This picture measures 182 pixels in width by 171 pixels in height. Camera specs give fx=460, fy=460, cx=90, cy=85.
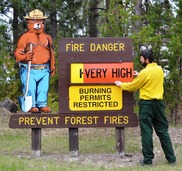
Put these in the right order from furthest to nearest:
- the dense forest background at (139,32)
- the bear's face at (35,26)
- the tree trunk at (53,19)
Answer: the tree trunk at (53,19), the dense forest background at (139,32), the bear's face at (35,26)

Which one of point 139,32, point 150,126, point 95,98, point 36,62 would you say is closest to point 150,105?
point 150,126

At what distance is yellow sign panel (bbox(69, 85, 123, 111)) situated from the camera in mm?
8531

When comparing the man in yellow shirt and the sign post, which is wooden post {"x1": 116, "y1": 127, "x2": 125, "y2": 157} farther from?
the man in yellow shirt

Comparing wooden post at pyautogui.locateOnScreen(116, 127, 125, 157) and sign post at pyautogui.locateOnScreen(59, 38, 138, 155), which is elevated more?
sign post at pyautogui.locateOnScreen(59, 38, 138, 155)

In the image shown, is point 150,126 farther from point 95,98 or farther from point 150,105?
point 95,98

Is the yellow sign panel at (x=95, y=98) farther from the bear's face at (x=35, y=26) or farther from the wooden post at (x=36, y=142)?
the bear's face at (x=35, y=26)

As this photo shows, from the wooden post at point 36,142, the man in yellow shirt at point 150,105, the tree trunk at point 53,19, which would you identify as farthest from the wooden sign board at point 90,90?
the tree trunk at point 53,19

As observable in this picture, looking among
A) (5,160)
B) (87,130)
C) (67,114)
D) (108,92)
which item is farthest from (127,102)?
(87,130)

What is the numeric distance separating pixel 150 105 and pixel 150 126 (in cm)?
37

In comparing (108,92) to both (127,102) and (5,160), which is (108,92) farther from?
(5,160)

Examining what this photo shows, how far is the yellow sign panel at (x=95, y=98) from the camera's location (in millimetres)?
8531

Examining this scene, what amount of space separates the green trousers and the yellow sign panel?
0.80 meters

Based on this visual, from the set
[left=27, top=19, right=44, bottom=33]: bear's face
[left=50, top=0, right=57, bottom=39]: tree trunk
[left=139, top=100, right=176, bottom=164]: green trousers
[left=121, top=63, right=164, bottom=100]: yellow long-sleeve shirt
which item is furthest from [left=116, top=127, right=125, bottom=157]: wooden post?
[left=50, top=0, right=57, bottom=39]: tree trunk

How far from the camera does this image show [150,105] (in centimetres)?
777
